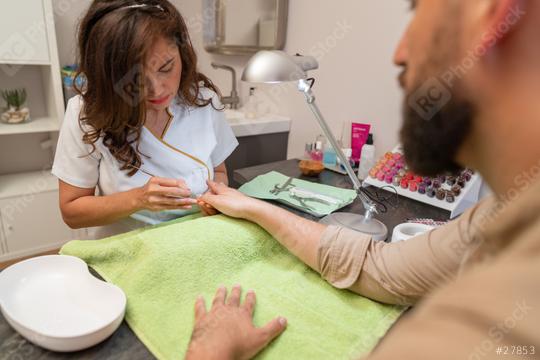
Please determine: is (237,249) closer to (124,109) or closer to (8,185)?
(124,109)

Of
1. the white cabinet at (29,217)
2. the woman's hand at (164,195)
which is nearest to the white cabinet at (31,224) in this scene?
the white cabinet at (29,217)

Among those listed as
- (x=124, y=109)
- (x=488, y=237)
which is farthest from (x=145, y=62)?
(x=488, y=237)

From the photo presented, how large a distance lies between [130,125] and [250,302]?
652 mm

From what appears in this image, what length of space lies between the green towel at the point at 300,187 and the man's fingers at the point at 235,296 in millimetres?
496

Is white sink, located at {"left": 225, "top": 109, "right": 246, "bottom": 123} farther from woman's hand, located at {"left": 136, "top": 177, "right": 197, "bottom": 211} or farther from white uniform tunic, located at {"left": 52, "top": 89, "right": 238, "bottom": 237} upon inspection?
woman's hand, located at {"left": 136, "top": 177, "right": 197, "bottom": 211}

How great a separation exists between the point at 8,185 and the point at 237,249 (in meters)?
1.96

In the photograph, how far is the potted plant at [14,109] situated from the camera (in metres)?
2.05

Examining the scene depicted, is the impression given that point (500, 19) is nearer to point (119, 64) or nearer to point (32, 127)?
point (119, 64)

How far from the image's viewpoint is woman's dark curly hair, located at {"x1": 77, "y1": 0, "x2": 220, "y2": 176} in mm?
950

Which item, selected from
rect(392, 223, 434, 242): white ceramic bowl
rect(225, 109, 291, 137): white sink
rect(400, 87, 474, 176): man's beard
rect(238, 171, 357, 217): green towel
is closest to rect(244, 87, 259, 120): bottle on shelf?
rect(225, 109, 291, 137): white sink

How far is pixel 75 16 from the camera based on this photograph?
2.26 metres

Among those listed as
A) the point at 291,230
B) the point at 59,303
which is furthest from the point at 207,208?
the point at 59,303

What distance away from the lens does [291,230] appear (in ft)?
2.87

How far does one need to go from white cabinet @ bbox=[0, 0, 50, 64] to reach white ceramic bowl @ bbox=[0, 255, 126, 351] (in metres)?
1.63
